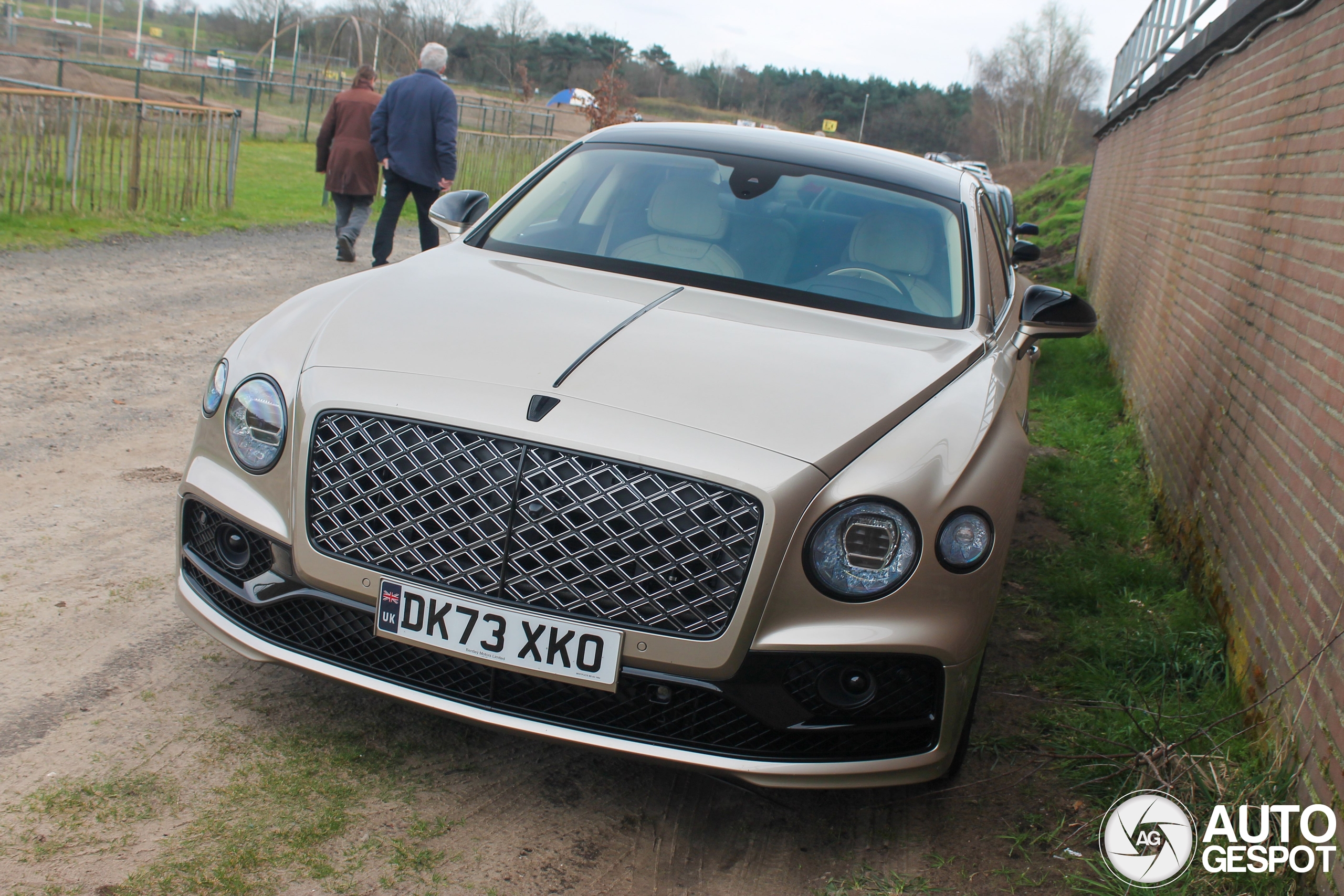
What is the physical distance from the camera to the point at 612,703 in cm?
233

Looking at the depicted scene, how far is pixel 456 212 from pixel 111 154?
8.67m

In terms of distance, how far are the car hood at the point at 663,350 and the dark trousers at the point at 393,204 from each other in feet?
20.2

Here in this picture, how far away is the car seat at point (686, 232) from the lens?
363 cm

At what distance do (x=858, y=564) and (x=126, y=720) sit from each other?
1.89 metres

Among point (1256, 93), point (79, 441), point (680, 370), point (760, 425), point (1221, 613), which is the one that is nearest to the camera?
point (760, 425)

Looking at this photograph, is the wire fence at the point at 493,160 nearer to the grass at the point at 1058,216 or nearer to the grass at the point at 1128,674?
the grass at the point at 1058,216

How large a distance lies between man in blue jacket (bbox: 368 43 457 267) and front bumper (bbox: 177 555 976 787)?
6.92 meters

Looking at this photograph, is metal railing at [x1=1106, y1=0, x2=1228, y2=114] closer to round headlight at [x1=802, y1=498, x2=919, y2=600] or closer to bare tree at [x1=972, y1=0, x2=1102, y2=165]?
round headlight at [x1=802, y1=498, x2=919, y2=600]

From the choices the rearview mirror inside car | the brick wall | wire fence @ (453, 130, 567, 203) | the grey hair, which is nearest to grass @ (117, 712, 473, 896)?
the brick wall

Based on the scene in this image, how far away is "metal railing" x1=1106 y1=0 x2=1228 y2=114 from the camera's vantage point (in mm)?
8391

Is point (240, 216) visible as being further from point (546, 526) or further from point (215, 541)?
point (546, 526)

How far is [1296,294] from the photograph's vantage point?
3.77 metres

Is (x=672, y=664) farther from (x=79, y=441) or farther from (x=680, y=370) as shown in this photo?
(x=79, y=441)

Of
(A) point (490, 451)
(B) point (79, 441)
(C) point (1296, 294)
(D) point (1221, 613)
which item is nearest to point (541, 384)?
(A) point (490, 451)
